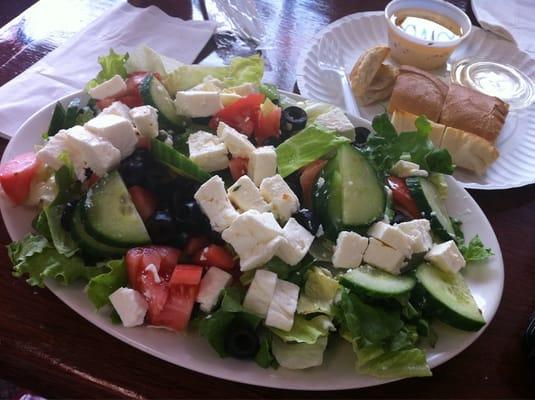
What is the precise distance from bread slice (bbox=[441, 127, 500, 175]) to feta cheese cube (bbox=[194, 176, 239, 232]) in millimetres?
923

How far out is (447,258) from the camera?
50.3 inches

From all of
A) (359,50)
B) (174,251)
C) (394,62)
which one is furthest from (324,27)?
(174,251)

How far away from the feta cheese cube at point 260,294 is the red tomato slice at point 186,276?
0.39 ft

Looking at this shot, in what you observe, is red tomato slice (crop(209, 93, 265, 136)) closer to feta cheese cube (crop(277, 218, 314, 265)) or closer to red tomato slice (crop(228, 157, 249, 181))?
red tomato slice (crop(228, 157, 249, 181))

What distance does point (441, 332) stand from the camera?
48.3 inches

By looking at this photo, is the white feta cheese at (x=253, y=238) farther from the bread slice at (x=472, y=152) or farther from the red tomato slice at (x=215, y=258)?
the bread slice at (x=472, y=152)

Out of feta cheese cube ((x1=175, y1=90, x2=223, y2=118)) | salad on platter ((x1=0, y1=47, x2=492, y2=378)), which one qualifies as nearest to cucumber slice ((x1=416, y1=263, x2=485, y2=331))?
salad on platter ((x1=0, y1=47, x2=492, y2=378))

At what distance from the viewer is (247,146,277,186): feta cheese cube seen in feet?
4.64

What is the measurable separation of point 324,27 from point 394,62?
0.34 meters

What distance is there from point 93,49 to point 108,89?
26.7 inches

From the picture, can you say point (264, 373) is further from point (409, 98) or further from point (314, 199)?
point (409, 98)

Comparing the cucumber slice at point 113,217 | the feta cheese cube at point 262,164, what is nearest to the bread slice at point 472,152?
the feta cheese cube at point 262,164

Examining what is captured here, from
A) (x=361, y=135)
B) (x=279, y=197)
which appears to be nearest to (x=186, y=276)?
(x=279, y=197)

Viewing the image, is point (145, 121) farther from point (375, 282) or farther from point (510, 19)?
point (510, 19)
